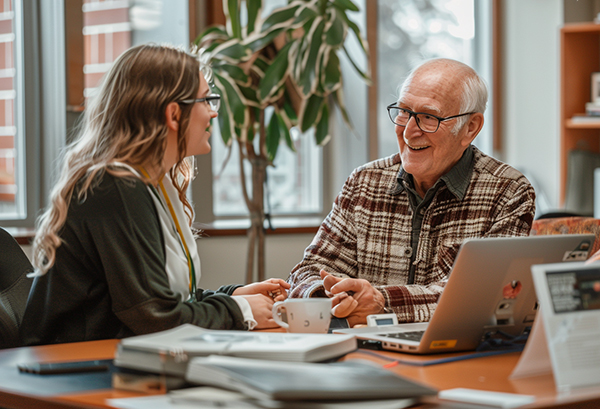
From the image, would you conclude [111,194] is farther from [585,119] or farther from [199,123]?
[585,119]

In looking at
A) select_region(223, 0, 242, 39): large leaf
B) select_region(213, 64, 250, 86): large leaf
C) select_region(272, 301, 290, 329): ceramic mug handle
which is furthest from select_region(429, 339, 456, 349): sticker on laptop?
select_region(223, 0, 242, 39): large leaf

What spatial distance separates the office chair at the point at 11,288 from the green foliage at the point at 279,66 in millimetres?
1459

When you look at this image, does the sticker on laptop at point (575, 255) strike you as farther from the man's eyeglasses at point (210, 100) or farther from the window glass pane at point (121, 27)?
the window glass pane at point (121, 27)

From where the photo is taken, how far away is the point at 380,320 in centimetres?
141

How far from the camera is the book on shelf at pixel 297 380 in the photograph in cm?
79

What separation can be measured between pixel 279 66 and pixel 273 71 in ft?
0.11

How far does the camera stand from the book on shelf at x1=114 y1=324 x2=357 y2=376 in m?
0.89

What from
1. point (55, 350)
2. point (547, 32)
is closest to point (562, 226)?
point (55, 350)

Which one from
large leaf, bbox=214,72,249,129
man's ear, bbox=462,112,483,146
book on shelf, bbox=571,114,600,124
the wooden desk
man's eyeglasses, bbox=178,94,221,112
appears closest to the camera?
the wooden desk

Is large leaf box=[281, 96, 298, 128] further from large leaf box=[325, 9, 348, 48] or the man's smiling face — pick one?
the man's smiling face

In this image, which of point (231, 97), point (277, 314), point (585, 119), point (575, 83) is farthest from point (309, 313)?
point (575, 83)

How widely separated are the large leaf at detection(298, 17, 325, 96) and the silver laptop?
1793mm

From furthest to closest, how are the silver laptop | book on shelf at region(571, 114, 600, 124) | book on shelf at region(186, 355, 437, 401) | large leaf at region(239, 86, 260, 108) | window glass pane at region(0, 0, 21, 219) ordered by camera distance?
book on shelf at region(571, 114, 600, 124)
window glass pane at region(0, 0, 21, 219)
large leaf at region(239, 86, 260, 108)
the silver laptop
book on shelf at region(186, 355, 437, 401)

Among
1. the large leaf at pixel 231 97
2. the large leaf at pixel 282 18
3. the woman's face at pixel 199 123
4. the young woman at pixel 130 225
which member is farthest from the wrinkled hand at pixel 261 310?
the large leaf at pixel 282 18
